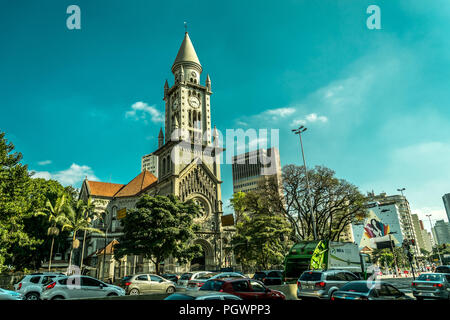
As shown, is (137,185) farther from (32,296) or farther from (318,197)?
(32,296)

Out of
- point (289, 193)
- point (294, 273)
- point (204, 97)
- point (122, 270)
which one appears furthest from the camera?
point (204, 97)

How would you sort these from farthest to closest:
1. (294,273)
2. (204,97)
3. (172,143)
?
(204,97) → (172,143) → (294,273)

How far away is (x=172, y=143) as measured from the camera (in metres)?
50.7

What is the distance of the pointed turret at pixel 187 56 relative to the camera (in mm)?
58237

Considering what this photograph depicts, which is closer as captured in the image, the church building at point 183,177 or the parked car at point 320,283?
the parked car at point 320,283

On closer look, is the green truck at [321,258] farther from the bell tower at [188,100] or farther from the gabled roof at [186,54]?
the gabled roof at [186,54]

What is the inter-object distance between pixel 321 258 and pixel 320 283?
815 centimetres

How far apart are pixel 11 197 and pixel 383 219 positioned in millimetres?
131114

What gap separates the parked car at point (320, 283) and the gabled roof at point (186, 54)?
51.6m

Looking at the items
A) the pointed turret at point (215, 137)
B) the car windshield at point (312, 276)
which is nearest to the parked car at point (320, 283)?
the car windshield at point (312, 276)

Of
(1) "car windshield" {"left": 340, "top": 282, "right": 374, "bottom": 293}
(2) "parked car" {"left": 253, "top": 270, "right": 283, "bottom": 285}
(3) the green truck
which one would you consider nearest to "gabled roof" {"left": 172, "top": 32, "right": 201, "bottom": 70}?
(2) "parked car" {"left": 253, "top": 270, "right": 283, "bottom": 285}

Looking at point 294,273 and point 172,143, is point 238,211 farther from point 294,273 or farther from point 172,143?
point 294,273
